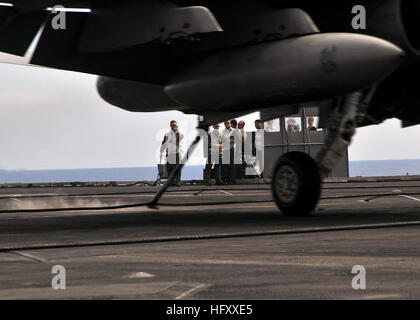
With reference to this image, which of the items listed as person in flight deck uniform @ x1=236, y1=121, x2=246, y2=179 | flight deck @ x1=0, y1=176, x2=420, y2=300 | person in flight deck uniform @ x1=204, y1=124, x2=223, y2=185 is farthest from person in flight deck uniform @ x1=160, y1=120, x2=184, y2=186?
flight deck @ x1=0, y1=176, x2=420, y2=300

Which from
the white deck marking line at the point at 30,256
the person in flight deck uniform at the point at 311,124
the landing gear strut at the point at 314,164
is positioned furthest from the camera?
the person in flight deck uniform at the point at 311,124

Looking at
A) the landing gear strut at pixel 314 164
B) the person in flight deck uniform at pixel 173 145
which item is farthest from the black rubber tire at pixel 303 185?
the person in flight deck uniform at pixel 173 145

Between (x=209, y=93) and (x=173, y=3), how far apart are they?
3.88ft

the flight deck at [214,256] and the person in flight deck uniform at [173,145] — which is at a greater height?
the person in flight deck uniform at [173,145]

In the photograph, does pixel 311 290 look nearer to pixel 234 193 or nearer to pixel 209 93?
pixel 209 93

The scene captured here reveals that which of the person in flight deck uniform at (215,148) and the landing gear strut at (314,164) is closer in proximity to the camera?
the landing gear strut at (314,164)

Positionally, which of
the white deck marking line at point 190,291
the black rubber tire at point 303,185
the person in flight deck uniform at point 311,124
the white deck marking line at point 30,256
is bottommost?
the white deck marking line at point 190,291

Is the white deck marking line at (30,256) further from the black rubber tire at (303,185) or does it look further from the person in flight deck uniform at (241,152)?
the person in flight deck uniform at (241,152)

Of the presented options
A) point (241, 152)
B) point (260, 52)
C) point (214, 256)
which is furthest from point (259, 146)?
point (214, 256)

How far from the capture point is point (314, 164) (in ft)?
37.3

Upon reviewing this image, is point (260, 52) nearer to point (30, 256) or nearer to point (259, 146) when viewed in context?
point (30, 256)

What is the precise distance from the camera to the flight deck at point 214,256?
17.0 ft

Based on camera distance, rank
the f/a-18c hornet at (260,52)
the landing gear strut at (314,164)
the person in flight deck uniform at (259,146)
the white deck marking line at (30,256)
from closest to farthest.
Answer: the white deck marking line at (30,256) → the f/a-18c hornet at (260,52) → the landing gear strut at (314,164) → the person in flight deck uniform at (259,146)

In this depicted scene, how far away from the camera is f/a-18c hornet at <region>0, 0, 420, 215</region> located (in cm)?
943
